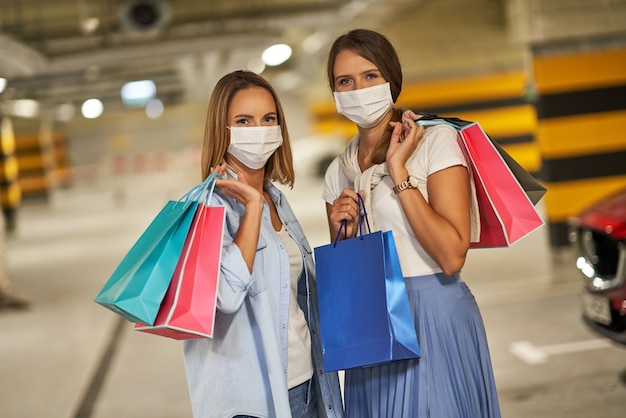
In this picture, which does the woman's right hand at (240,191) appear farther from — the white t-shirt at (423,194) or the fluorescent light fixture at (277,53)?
the fluorescent light fixture at (277,53)

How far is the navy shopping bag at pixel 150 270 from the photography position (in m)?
1.93

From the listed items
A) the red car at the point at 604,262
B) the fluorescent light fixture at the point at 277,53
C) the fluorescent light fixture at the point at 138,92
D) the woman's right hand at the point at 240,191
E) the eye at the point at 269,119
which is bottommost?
the red car at the point at 604,262

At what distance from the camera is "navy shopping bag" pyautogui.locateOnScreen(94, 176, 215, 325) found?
6.33ft

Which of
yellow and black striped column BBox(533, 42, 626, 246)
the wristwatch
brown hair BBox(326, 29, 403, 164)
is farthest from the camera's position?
yellow and black striped column BBox(533, 42, 626, 246)

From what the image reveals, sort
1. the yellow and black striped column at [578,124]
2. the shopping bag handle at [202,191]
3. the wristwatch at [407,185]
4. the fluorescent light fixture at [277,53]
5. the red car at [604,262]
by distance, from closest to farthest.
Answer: the shopping bag handle at [202,191]
the wristwatch at [407,185]
the red car at [604,262]
the yellow and black striped column at [578,124]
the fluorescent light fixture at [277,53]

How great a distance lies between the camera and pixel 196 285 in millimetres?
1992

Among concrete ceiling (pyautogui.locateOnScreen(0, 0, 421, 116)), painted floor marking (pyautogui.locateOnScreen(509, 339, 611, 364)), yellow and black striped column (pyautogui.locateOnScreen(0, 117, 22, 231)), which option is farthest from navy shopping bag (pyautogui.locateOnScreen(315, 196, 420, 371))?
yellow and black striped column (pyautogui.locateOnScreen(0, 117, 22, 231))

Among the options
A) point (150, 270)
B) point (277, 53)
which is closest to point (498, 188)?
point (150, 270)

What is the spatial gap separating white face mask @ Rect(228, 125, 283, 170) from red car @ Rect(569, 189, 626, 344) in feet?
8.24

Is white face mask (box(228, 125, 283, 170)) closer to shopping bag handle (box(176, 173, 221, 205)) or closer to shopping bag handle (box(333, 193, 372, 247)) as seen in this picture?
shopping bag handle (box(176, 173, 221, 205))

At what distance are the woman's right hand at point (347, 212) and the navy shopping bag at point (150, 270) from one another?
429 millimetres

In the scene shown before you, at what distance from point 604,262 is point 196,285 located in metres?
3.15

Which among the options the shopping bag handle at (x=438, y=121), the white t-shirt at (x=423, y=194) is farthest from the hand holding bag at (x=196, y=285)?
the shopping bag handle at (x=438, y=121)

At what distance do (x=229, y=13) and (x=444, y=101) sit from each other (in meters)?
5.45
